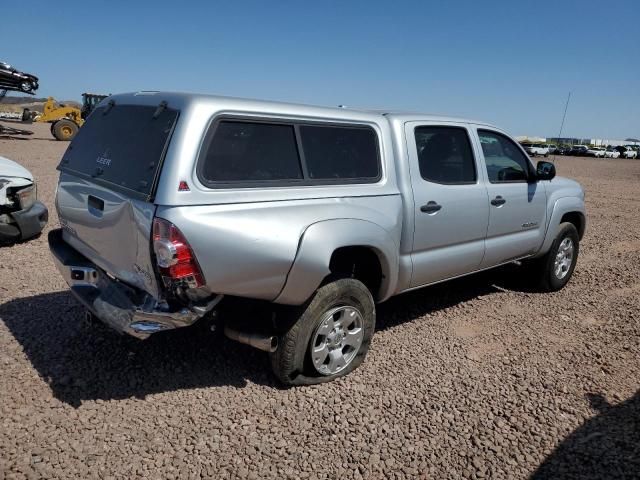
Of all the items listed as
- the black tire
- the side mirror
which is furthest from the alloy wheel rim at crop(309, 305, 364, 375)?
the black tire

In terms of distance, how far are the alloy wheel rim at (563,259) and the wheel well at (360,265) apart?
289 cm

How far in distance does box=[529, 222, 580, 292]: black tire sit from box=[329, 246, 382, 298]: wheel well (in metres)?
2.73

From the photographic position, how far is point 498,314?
508cm

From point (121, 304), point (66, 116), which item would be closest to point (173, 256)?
point (121, 304)

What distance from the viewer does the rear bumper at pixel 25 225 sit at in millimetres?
5859

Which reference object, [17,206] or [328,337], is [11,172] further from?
[328,337]

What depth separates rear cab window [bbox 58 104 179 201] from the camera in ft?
9.23

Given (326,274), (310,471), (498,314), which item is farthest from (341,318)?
(498,314)

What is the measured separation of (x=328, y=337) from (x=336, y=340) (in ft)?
0.30

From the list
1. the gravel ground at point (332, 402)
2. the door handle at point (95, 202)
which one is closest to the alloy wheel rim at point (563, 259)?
the gravel ground at point (332, 402)

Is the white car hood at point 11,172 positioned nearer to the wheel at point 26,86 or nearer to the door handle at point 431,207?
the door handle at point 431,207

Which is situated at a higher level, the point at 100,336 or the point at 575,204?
the point at 575,204

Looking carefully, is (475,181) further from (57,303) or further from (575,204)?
(57,303)

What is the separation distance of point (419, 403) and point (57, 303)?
3.34m
